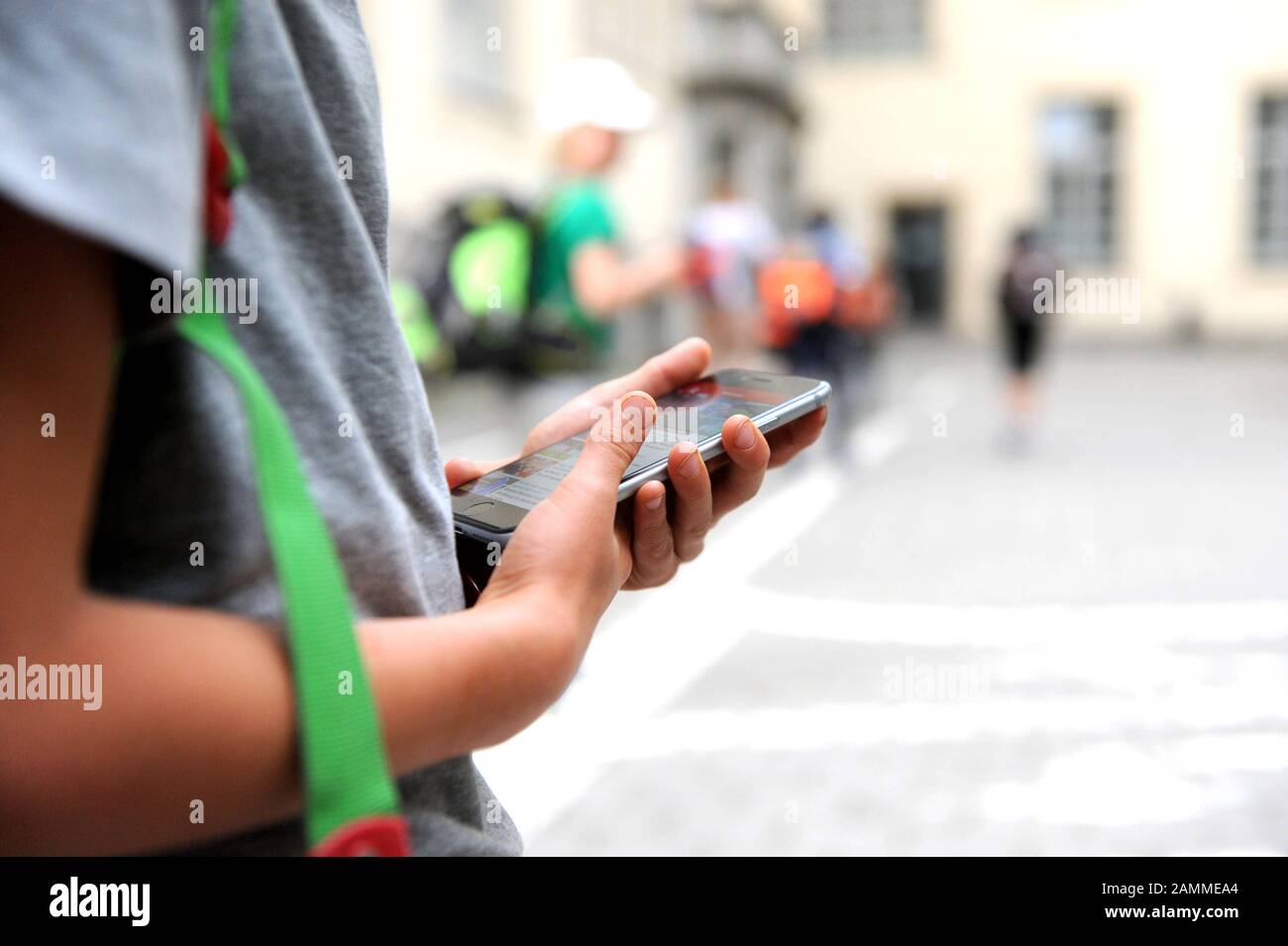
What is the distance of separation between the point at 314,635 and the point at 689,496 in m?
0.45

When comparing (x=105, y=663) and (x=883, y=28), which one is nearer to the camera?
(x=105, y=663)

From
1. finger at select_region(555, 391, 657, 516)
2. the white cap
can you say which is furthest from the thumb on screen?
the white cap

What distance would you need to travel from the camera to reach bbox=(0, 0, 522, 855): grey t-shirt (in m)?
0.54

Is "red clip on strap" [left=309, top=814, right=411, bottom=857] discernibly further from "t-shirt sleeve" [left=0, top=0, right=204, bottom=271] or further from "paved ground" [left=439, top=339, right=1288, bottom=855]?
"paved ground" [left=439, top=339, right=1288, bottom=855]

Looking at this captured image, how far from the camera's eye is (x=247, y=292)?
70 centimetres

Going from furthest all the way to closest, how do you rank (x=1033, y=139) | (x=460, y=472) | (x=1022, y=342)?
(x=1033, y=139) < (x=1022, y=342) < (x=460, y=472)

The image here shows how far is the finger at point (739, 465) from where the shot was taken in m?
1.06

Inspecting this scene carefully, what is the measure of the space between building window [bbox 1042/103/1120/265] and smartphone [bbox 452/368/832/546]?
89.5 feet

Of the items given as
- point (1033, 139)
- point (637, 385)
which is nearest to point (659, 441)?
point (637, 385)

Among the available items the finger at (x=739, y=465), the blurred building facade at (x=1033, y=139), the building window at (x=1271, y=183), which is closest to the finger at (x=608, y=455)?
the finger at (x=739, y=465)

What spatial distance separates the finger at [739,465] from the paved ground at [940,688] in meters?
1.72

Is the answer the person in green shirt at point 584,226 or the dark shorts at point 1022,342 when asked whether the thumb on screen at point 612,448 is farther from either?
the dark shorts at point 1022,342

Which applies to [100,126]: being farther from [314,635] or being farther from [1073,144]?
[1073,144]
